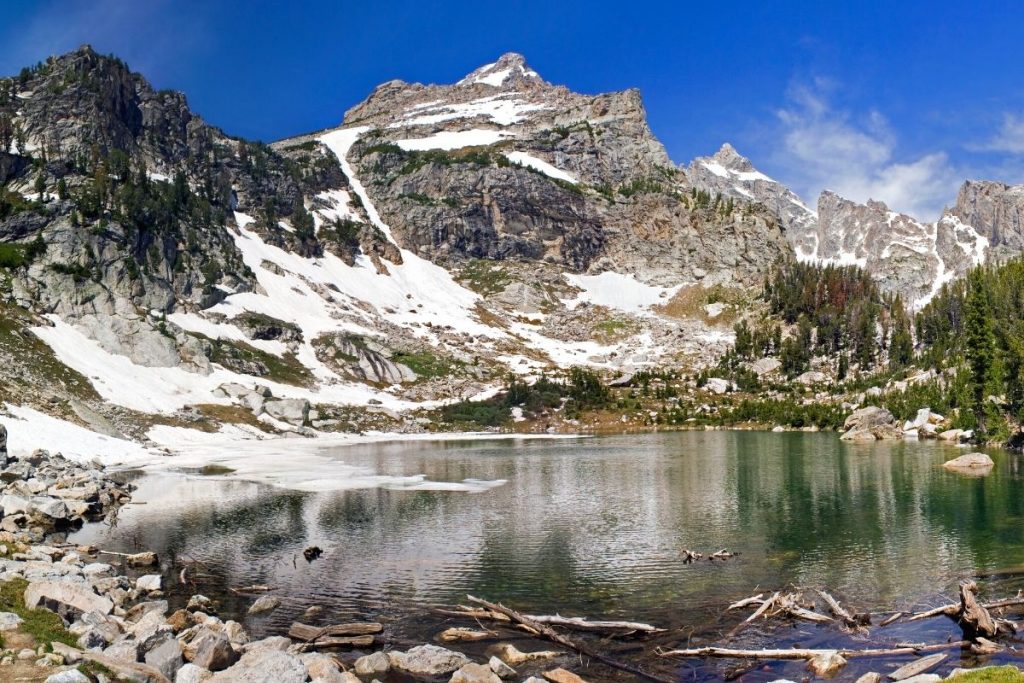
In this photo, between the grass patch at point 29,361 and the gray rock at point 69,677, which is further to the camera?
the grass patch at point 29,361

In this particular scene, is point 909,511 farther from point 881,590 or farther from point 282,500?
point 282,500

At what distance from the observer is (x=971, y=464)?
57719 millimetres

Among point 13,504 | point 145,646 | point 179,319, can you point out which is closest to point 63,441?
point 13,504

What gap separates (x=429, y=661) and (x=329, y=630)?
14.3ft

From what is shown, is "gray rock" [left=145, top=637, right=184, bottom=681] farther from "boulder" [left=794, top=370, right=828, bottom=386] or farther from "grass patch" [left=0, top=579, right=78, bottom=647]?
"boulder" [left=794, top=370, right=828, bottom=386]

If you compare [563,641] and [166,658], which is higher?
[166,658]

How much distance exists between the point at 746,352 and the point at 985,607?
15485 centimetres

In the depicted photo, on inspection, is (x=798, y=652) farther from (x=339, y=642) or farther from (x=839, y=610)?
(x=339, y=642)

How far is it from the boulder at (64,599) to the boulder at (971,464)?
193ft

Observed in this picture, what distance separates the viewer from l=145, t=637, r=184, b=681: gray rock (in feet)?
52.9

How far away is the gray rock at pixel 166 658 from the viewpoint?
16109mm

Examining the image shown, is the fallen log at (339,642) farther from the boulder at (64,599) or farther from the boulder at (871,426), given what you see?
the boulder at (871,426)

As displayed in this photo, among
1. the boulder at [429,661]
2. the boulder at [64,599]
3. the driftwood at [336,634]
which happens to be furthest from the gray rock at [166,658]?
the boulder at [429,661]

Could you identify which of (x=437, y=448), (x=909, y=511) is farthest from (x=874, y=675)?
(x=437, y=448)
